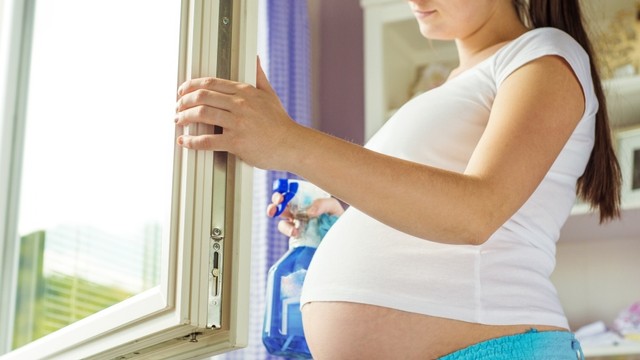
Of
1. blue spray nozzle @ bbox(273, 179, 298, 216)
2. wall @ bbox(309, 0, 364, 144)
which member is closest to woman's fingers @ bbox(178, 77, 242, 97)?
blue spray nozzle @ bbox(273, 179, 298, 216)

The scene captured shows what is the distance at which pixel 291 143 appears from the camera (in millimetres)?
831

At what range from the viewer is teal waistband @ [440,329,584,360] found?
95 cm

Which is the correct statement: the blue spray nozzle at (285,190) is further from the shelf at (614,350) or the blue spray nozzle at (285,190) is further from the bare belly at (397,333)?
the shelf at (614,350)

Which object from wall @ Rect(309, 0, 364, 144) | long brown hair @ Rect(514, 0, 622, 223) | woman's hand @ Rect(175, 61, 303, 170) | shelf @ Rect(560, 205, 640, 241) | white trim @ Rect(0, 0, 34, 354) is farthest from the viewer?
wall @ Rect(309, 0, 364, 144)

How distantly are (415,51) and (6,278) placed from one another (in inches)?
57.3

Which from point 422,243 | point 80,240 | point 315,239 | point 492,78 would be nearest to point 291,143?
point 422,243

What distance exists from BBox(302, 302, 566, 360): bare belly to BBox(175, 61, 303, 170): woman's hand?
0.22 meters

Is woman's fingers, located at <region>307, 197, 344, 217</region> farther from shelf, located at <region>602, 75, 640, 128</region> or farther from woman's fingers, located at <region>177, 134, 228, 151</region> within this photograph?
shelf, located at <region>602, 75, 640, 128</region>

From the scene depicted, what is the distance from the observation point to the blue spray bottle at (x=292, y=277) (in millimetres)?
1253

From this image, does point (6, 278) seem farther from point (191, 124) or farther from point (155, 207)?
point (191, 124)

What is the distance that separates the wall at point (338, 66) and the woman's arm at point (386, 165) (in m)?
2.02

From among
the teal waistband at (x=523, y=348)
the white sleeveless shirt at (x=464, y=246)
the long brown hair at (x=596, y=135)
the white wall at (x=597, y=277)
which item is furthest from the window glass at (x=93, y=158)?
the white wall at (x=597, y=277)

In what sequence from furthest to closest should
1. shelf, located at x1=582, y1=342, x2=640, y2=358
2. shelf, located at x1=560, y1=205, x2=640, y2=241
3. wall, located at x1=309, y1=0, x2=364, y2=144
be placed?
wall, located at x1=309, y1=0, x2=364, y2=144 → shelf, located at x1=560, y1=205, x2=640, y2=241 → shelf, located at x1=582, y1=342, x2=640, y2=358

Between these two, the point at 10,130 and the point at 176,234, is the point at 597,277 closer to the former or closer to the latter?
the point at 10,130
